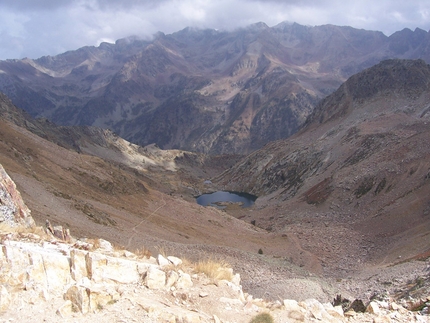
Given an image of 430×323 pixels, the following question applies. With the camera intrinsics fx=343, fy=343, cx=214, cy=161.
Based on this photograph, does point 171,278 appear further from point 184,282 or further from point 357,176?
point 357,176

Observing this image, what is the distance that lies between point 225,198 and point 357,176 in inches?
2100

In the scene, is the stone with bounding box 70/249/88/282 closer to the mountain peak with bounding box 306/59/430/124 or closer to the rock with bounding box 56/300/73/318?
the rock with bounding box 56/300/73/318

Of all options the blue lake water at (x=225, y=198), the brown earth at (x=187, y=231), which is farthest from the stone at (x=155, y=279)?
the blue lake water at (x=225, y=198)

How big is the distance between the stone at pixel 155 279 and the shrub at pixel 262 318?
278 centimetres

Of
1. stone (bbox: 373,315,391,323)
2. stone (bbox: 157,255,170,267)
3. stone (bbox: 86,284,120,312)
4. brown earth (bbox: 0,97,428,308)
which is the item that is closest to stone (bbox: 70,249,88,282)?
stone (bbox: 86,284,120,312)

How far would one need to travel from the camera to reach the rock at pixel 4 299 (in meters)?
7.71

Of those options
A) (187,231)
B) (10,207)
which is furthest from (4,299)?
(187,231)

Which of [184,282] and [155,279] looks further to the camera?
[184,282]

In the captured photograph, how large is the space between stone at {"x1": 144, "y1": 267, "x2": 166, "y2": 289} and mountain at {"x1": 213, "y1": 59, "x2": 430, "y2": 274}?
2928cm

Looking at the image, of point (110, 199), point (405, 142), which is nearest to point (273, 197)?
point (405, 142)

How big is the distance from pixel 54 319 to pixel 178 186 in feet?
385

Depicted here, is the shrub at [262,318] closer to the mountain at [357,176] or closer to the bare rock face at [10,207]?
the bare rock face at [10,207]

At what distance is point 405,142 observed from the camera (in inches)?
2586

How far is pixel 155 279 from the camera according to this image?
32.8 ft
